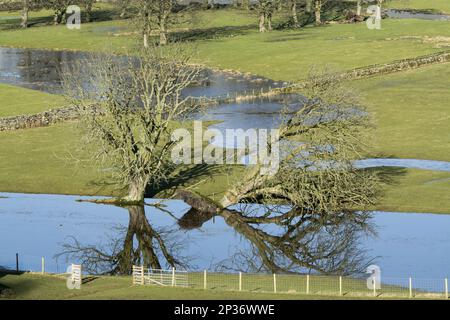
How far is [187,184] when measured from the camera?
284 ft

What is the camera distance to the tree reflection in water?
67.4 metres

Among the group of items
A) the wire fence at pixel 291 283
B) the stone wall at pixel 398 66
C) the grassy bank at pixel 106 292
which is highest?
the stone wall at pixel 398 66

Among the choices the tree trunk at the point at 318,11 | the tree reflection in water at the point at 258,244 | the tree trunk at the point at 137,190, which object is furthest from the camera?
the tree trunk at the point at 318,11

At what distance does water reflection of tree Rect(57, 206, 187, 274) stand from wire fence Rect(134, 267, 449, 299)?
161 inches

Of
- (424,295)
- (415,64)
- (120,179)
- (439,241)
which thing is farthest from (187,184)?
(415,64)

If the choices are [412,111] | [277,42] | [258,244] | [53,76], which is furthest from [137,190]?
[277,42]

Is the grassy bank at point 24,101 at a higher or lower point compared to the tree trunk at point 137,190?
higher

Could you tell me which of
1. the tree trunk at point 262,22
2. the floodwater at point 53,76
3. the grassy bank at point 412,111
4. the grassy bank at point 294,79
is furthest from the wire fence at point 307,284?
the tree trunk at point 262,22

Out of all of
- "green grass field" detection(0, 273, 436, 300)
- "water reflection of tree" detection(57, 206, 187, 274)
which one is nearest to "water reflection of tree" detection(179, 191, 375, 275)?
"water reflection of tree" detection(57, 206, 187, 274)

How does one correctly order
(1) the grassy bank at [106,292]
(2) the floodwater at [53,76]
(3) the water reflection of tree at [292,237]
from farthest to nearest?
(2) the floodwater at [53,76] < (3) the water reflection of tree at [292,237] < (1) the grassy bank at [106,292]

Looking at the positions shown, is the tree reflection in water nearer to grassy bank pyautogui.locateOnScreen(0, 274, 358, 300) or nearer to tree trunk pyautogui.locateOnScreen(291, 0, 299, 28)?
grassy bank pyautogui.locateOnScreen(0, 274, 358, 300)

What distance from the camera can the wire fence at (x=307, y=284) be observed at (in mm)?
57312

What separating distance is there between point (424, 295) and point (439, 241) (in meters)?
14.4

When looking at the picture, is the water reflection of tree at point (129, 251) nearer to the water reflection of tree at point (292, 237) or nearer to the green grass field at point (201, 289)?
the water reflection of tree at point (292, 237)
